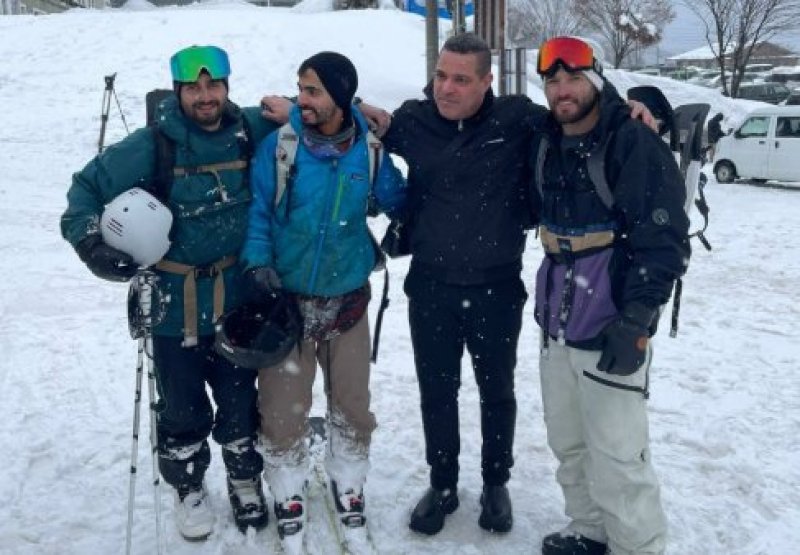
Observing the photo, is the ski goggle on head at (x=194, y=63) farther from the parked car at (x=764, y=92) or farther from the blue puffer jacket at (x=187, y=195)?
the parked car at (x=764, y=92)

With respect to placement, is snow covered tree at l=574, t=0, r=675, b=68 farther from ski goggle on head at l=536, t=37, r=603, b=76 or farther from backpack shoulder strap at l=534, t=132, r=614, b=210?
backpack shoulder strap at l=534, t=132, r=614, b=210

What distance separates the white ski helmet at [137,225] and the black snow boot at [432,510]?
1.86 m

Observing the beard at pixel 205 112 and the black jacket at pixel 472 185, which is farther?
the black jacket at pixel 472 185

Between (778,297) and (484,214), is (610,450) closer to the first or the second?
(484,214)

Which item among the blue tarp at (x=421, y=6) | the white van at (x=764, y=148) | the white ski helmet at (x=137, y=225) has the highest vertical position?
the blue tarp at (x=421, y=6)

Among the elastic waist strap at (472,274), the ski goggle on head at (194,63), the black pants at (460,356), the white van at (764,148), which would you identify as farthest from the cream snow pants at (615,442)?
the white van at (764,148)

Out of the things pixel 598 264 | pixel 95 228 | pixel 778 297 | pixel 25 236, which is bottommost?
pixel 778 297

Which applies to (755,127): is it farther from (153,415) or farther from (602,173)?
(153,415)

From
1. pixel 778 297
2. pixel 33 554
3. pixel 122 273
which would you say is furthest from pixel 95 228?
pixel 778 297

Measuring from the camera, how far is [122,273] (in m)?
2.97

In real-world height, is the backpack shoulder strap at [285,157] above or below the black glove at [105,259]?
above

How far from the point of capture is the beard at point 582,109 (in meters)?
2.99

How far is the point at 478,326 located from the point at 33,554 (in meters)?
2.41

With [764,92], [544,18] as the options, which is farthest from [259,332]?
[544,18]
